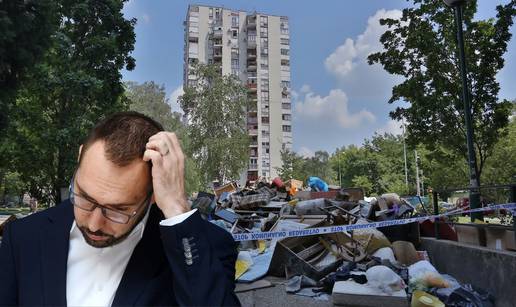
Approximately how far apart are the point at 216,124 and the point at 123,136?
40.3m

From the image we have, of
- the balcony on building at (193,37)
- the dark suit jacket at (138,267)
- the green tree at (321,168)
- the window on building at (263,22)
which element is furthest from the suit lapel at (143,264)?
the window on building at (263,22)

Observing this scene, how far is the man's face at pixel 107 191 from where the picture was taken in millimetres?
1441

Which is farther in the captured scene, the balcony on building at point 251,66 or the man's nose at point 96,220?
the balcony on building at point 251,66

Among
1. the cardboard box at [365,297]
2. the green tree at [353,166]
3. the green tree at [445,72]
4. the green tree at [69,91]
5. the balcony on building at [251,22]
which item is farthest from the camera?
the balcony on building at [251,22]

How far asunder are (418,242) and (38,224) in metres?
7.36

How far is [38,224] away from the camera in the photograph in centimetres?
159

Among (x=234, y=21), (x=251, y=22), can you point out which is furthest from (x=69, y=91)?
(x=251, y=22)

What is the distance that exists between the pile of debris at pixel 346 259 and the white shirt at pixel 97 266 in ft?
9.59

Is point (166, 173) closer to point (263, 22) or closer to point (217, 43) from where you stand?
point (217, 43)

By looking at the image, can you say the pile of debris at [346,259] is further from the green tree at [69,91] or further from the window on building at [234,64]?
the window on building at [234,64]

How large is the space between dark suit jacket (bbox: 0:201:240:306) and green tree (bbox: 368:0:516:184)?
12.3 metres

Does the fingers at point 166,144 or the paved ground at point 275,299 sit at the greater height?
the fingers at point 166,144

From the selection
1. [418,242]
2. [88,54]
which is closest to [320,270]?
[418,242]

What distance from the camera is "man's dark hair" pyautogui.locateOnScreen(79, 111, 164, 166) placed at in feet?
4.78
